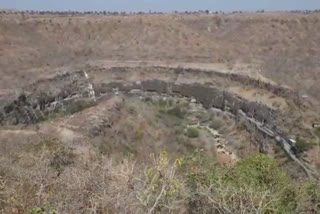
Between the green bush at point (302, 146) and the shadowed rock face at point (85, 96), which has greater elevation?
the green bush at point (302, 146)

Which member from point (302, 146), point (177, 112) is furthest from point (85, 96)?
point (302, 146)

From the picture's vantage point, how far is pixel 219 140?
84.3 feet

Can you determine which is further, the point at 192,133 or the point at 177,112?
the point at 177,112

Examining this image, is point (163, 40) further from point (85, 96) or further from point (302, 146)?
point (302, 146)

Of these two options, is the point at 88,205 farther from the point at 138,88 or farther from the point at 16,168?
the point at 138,88

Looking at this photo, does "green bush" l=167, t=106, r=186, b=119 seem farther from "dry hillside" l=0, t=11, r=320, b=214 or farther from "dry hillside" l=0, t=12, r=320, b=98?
"dry hillside" l=0, t=12, r=320, b=98

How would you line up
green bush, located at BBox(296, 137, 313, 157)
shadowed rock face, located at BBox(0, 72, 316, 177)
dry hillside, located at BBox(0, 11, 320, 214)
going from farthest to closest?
shadowed rock face, located at BBox(0, 72, 316, 177) → green bush, located at BBox(296, 137, 313, 157) → dry hillside, located at BBox(0, 11, 320, 214)

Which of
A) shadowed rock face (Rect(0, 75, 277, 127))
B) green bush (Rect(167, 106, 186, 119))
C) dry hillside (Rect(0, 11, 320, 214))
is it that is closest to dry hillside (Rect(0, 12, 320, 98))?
dry hillside (Rect(0, 11, 320, 214))

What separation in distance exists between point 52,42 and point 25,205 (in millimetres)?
35871

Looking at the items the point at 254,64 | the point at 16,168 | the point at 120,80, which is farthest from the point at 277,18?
the point at 16,168

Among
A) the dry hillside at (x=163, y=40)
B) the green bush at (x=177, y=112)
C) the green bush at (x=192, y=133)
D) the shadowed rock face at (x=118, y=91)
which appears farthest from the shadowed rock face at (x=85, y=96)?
the dry hillside at (x=163, y=40)

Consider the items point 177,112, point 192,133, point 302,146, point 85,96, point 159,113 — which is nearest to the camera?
point 302,146

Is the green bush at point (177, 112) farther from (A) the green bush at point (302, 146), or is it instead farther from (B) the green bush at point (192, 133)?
(A) the green bush at point (302, 146)

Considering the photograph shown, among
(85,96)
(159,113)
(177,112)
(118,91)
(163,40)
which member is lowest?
(163,40)
